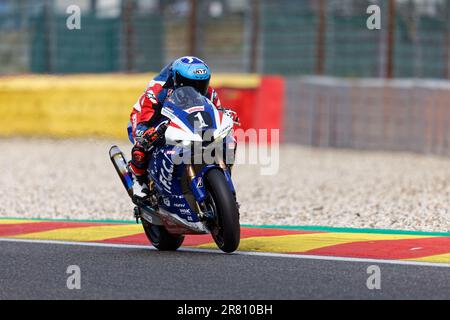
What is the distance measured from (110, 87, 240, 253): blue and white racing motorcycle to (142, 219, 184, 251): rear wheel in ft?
0.89

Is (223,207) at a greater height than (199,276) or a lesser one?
greater

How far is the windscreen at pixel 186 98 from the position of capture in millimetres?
8898

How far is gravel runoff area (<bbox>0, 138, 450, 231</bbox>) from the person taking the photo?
12016mm

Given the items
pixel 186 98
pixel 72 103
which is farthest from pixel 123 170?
pixel 72 103

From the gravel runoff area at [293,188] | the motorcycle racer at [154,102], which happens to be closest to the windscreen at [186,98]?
the motorcycle racer at [154,102]

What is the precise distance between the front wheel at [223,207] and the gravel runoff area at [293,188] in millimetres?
2770

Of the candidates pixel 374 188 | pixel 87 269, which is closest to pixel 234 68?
pixel 374 188

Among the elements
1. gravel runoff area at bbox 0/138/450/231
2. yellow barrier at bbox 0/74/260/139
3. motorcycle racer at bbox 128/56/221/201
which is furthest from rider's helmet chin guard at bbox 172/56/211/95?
yellow barrier at bbox 0/74/260/139

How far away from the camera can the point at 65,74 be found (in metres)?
25.3

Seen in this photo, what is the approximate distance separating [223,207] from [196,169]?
1.40ft

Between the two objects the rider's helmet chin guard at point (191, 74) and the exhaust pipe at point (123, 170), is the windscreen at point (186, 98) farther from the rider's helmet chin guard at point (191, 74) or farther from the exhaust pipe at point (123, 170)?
the exhaust pipe at point (123, 170)

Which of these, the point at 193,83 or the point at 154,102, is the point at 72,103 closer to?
the point at 154,102

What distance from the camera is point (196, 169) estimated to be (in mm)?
8734

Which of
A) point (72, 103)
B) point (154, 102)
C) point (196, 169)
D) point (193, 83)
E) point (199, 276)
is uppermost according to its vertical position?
point (193, 83)
